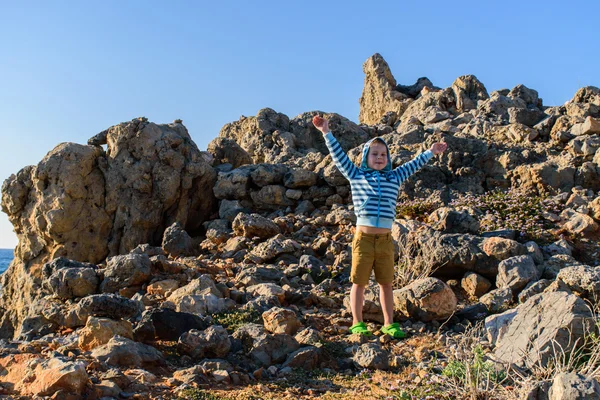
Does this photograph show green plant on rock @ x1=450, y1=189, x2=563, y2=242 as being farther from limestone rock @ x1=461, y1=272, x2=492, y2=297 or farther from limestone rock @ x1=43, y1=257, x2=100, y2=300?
limestone rock @ x1=43, y1=257, x2=100, y2=300

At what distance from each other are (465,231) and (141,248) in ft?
17.1

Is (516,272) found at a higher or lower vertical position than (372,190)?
lower

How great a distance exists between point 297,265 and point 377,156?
242 cm

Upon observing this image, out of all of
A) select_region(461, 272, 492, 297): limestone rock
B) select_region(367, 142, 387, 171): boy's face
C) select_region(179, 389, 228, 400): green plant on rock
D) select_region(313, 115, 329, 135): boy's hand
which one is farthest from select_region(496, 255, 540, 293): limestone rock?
select_region(179, 389, 228, 400): green plant on rock

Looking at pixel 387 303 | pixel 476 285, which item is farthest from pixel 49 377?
pixel 476 285

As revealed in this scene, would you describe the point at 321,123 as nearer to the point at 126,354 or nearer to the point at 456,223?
the point at 456,223

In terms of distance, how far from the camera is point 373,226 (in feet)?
20.6

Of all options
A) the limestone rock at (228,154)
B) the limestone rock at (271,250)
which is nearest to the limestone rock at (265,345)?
the limestone rock at (271,250)

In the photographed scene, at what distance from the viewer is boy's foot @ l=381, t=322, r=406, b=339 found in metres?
5.89

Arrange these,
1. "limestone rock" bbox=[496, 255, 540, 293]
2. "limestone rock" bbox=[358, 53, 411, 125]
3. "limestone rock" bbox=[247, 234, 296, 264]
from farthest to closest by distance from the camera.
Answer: "limestone rock" bbox=[358, 53, 411, 125], "limestone rock" bbox=[247, 234, 296, 264], "limestone rock" bbox=[496, 255, 540, 293]

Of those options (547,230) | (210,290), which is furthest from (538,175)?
(210,290)

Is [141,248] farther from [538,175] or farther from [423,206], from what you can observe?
[538,175]

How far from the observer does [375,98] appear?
22.8 meters

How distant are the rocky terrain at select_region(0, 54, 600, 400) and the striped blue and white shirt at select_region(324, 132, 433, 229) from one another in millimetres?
966
